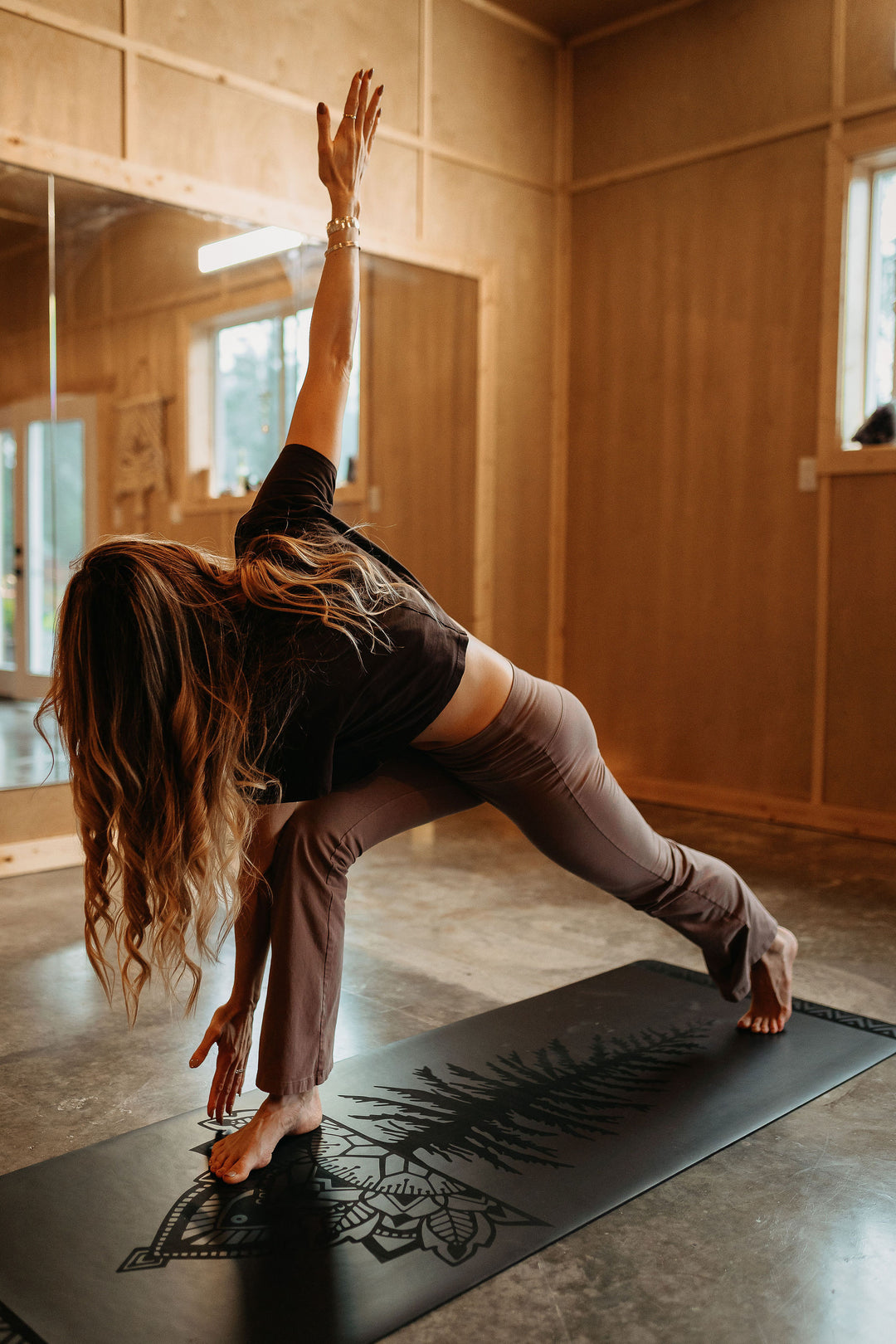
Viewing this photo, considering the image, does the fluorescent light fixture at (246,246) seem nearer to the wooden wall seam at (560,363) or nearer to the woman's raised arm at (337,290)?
the wooden wall seam at (560,363)

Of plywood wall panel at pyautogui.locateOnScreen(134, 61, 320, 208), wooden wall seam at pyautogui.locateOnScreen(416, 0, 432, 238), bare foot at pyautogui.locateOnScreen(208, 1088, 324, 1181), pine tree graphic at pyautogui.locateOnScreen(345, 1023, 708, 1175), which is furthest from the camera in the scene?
wooden wall seam at pyautogui.locateOnScreen(416, 0, 432, 238)

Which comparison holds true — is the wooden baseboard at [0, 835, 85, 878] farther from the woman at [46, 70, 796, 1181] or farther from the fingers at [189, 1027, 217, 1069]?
the woman at [46, 70, 796, 1181]

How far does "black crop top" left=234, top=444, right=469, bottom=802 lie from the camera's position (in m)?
1.53

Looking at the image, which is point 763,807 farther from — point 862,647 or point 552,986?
point 552,986

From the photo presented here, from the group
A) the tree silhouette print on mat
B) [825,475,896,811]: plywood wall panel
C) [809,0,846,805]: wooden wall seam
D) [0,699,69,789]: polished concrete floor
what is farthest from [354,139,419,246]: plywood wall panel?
the tree silhouette print on mat

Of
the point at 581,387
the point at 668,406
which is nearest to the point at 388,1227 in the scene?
the point at 668,406

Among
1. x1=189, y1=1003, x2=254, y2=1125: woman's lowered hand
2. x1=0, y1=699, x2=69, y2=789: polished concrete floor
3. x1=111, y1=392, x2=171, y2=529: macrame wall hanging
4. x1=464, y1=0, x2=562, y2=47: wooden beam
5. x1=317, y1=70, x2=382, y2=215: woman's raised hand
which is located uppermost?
x1=464, y1=0, x2=562, y2=47: wooden beam

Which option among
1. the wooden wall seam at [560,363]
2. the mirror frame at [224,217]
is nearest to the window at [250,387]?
the mirror frame at [224,217]

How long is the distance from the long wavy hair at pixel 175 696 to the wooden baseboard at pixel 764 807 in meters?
3.27

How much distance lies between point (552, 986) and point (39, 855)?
1.89m

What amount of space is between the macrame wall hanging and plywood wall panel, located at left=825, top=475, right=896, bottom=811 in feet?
8.18

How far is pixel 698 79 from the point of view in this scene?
4816 millimetres

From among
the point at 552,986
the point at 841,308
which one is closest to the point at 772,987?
the point at 552,986

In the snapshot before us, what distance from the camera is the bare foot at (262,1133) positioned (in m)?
1.69
